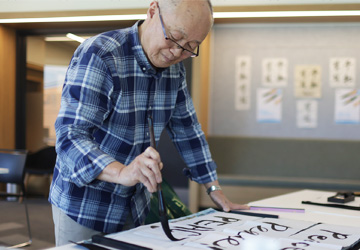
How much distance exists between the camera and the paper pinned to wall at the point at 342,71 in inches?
178

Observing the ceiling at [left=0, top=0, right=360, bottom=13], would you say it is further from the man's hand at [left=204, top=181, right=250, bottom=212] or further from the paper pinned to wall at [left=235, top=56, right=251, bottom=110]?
the man's hand at [left=204, top=181, right=250, bottom=212]

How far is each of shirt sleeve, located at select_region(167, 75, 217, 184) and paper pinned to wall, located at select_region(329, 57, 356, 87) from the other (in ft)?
11.4

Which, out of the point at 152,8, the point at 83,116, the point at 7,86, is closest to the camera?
the point at 83,116

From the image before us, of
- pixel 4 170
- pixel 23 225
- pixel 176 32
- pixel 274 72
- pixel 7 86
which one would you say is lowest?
pixel 23 225

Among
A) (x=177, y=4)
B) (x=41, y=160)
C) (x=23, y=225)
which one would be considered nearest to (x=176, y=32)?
(x=177, y=4)

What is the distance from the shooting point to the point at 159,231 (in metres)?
1.07

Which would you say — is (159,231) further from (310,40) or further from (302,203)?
(310,40)

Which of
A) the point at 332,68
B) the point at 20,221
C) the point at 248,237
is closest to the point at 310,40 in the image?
the point at 332,68

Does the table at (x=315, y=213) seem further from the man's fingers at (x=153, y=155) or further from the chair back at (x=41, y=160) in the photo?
the chair back at (x=41, y=160)

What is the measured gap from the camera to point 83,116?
105cm

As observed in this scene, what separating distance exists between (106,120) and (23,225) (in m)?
3.04

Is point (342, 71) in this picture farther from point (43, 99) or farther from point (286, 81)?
point (43, 99)

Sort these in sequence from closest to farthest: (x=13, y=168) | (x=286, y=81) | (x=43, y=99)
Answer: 1. (x=13, y=168)
2. (x=286, y=81)
3. (x=43, y=99)

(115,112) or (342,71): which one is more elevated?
(342,71)
